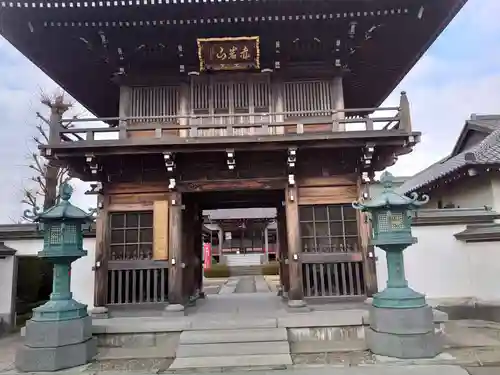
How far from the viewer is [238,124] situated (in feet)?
25.5

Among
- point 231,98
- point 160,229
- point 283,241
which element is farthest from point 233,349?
point 231,98

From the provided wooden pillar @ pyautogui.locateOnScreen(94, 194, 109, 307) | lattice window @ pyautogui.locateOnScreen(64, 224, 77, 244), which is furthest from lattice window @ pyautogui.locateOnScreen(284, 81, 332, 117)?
lattice window @ pyautogui.locateOnScreen(64, 224, 77, 244)

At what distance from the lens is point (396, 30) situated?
810 centimetres

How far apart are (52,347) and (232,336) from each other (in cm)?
296

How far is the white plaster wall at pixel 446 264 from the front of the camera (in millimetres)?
9000

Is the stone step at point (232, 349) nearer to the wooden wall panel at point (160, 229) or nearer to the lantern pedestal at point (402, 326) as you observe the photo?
the lantern pedestal at point (402, 326)

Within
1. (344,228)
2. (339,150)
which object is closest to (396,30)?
(339,150)

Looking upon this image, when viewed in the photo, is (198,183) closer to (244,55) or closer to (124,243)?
(124,243)

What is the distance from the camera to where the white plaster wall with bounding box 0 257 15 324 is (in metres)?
9.15

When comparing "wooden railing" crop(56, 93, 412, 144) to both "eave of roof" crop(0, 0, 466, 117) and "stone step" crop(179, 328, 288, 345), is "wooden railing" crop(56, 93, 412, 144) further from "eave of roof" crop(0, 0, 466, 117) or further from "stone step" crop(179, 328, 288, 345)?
"stone step" crop(179, 328, 288, 345)

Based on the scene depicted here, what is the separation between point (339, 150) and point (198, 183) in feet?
10.7

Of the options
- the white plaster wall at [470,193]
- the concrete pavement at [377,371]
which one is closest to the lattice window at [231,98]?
the concrete pavement at [377,371]

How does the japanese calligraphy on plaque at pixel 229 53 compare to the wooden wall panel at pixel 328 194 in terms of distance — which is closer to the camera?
the japanese calligraphy on plaque at pixel 229 53

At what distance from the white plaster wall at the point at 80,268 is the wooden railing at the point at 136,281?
1.60m
